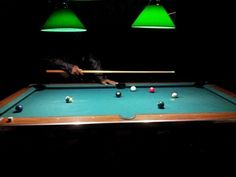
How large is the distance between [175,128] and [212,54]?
149 inches

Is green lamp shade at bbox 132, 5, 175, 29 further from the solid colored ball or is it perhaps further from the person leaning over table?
the person leaning over table

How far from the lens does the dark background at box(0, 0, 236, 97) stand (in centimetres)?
577

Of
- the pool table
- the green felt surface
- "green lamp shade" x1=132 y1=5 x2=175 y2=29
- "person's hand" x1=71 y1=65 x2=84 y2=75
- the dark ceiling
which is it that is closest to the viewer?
the pool table

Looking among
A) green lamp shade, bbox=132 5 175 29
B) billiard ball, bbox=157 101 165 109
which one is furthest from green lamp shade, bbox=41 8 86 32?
billiard ball, bbox=157 101 165 109

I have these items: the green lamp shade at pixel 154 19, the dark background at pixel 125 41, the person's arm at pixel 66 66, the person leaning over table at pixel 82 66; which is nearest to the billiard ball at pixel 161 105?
the green lamp shade at pixel 154 19

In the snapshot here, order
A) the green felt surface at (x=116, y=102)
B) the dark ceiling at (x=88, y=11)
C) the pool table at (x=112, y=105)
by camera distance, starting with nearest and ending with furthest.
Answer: the pool table at (x=112, y=105) → the green felt surface at (x=116, y=102) → the dark ceiling at (x=88, y=11)

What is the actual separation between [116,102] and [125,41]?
2924 millimetres

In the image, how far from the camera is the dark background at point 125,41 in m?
5.77

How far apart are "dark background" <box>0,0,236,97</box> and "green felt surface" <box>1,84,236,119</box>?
2.03 meters

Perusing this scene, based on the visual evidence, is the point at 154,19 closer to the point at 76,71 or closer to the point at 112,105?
the point at 112,105

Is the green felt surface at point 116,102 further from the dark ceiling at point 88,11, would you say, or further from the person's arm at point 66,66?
the dark ceiling at point 88,11

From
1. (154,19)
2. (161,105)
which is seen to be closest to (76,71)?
(154,19)

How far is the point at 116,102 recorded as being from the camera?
3287mm

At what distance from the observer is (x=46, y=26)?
9.84 ft
